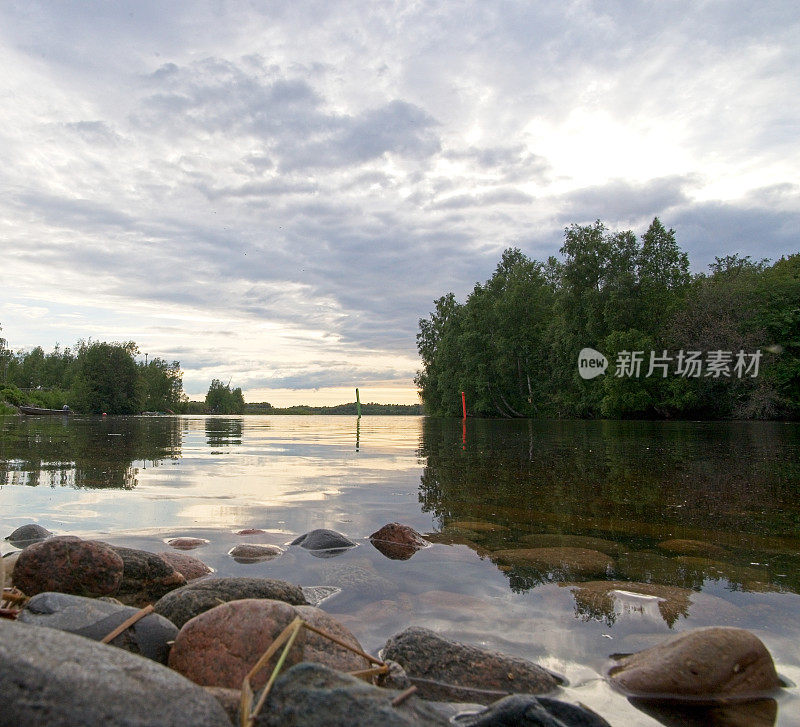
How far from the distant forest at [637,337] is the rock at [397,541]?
44.1 m

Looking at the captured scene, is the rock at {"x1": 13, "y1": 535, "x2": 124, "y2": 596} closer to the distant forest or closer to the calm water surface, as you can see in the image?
the calm water surface

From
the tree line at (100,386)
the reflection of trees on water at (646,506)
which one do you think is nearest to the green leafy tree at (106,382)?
the tree line at (100,386)

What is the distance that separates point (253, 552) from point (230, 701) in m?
3.49

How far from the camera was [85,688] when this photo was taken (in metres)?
1.59

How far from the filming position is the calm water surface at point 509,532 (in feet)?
12.0

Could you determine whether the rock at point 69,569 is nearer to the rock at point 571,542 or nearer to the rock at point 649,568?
the rock at point 571,542

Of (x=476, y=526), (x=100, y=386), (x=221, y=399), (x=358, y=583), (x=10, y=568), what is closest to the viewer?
(x=10, y=568)

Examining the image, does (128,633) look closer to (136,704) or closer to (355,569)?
(136,704)

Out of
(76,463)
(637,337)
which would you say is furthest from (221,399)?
(76,463)

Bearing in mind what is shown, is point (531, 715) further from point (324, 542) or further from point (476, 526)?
point (476, 526)

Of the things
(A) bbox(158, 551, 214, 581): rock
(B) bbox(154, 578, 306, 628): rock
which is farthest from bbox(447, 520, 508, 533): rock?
(B) bbox(154, 578, 306, 628): rock

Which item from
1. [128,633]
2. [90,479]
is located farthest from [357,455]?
[128,633]

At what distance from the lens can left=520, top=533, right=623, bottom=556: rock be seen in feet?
18.5

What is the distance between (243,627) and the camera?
272cm
